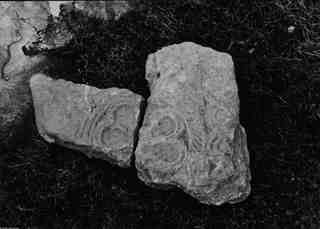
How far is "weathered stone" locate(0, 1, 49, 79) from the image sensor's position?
3.95 m

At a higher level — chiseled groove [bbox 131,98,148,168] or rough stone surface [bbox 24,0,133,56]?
rough stone surface [bbox 24,0,133,56]

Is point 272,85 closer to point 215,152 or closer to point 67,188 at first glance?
point 215,152

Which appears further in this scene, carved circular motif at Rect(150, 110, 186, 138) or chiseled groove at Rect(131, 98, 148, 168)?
chiseled groove at Rect(131, 98, 148, 168)

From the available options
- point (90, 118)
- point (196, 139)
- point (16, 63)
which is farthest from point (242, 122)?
point (16, 63)

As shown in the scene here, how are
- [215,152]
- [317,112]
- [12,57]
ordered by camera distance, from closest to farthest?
1. [215,152]
2. [317,112]
3. [12,57]

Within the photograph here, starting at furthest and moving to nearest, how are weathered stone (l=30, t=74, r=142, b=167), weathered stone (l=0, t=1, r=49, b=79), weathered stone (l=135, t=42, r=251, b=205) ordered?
weathered stone (l=0, t=1, r=49, b=79)
weathered stone (l=30, t=74, r=142, b=167)
weathered stone (l=135, t=42, r=251, b=205)

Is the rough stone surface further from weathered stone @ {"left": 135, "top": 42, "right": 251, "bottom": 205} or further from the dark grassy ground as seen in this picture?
weathered stone @ {"left": 135, "top": 42, "right": 251, "bottom": 205}

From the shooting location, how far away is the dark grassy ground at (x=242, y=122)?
3.44 metres

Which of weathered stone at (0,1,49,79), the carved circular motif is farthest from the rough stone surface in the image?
the carved circular motif

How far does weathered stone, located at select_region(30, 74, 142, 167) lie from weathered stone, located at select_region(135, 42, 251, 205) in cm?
17

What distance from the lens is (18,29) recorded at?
13.6 feet

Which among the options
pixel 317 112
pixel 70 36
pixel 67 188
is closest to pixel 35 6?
pixel 70 36

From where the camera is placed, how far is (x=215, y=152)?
10.4 feet

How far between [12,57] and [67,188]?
1.30m
